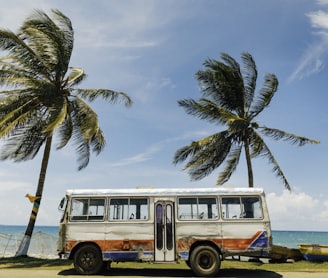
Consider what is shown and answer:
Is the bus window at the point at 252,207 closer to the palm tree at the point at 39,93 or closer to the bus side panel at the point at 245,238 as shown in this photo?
the bus side panel at the point at 245,238

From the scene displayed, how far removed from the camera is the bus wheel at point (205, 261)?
454 inches

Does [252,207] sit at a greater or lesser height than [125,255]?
greater

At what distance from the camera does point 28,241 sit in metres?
17.5

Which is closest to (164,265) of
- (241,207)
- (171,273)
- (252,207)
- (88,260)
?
(171,273)

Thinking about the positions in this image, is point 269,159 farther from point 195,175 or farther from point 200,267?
point 200,267

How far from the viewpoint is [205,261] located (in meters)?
11.7

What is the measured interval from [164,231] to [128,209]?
1.47 meters

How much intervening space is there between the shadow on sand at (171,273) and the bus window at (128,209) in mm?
1975

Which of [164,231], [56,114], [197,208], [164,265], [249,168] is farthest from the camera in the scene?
[249,168]

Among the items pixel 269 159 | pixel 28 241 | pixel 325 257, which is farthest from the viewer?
pixel 269 159

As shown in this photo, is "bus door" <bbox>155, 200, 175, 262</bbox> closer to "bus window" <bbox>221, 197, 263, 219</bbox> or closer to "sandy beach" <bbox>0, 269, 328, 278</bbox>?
"sandy beach" <bbox>0, 269, 328, 278</bbox>

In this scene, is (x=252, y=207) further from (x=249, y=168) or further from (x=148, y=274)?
(x=249, y=168)

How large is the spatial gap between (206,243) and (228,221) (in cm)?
108

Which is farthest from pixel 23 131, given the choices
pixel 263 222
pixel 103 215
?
pixel 263 222
